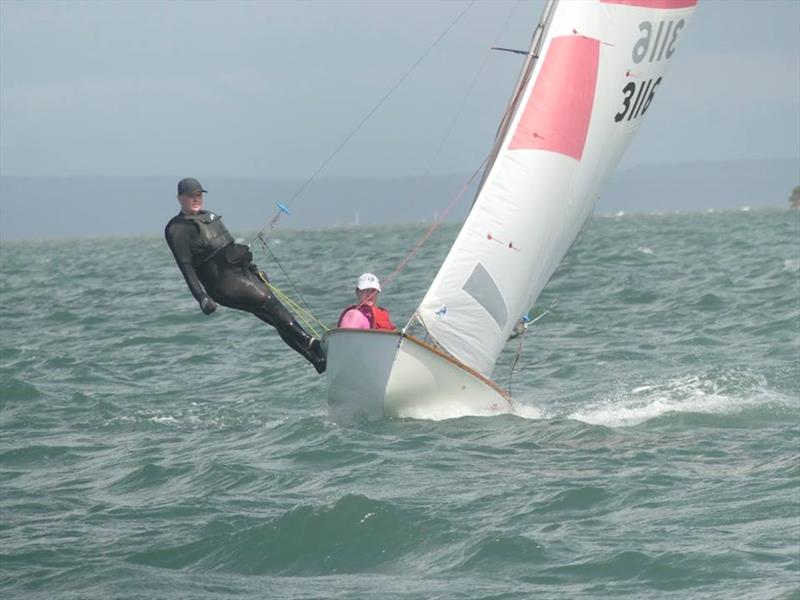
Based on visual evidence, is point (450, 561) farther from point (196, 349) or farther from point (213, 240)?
point (196, 349)

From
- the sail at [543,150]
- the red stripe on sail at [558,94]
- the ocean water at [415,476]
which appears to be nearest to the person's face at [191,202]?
the ocean water at [415,476]

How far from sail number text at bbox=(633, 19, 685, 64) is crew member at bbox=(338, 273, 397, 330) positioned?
306 centimetres

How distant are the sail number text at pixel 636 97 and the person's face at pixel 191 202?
3.97 metres

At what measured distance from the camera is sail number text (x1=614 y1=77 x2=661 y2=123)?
13.1 metres

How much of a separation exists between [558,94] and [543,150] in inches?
19.5

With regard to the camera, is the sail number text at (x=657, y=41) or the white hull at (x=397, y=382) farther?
the sail number text at (x=657, y=41)

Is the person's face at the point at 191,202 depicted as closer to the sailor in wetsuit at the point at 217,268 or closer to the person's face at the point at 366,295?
the sailor in wetsuit at the point at 217,268

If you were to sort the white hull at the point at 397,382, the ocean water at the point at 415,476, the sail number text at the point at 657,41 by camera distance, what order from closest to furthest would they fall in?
the ocean water at the point at 415,476 < the white hull at the point at 397,382 < the sail number text at the point at 657,41

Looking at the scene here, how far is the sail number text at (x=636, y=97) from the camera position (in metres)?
13.1

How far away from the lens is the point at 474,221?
1267 cm

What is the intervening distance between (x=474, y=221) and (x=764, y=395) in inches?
149

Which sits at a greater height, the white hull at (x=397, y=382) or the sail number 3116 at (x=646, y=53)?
the sail number 3116 at (x=646, y=53)

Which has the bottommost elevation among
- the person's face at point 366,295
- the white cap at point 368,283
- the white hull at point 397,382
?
the white hull at point 397,382

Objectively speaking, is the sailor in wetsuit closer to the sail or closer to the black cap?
the black cap
